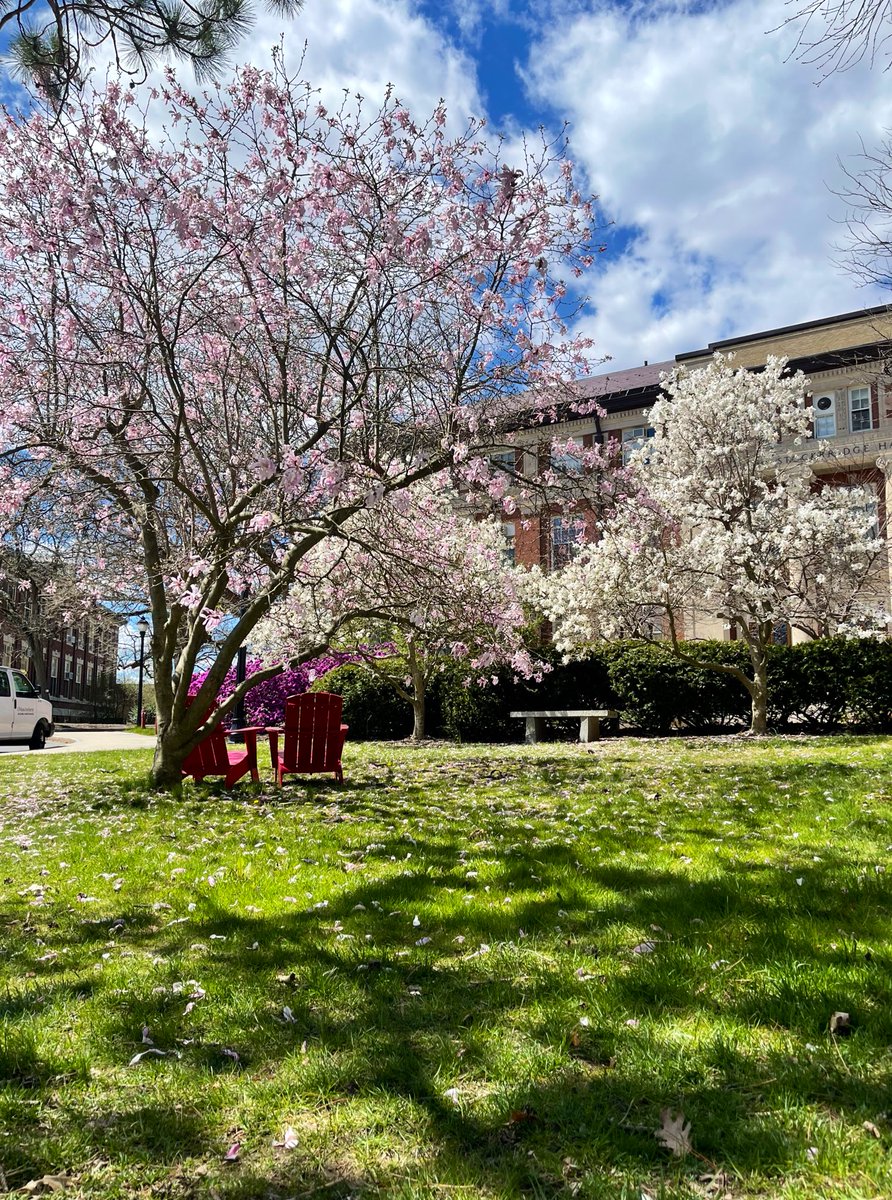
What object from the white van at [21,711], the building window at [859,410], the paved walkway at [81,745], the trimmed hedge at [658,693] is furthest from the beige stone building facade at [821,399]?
the white van at [21,711]

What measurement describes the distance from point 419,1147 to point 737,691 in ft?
53.5

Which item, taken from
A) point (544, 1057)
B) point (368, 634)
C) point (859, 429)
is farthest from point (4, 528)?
point (859, 429)

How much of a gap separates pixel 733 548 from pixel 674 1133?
15017mm

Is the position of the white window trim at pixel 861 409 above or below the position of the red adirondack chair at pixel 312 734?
above

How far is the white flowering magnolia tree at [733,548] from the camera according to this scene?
16.1 meters

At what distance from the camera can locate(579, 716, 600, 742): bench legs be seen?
659 inches

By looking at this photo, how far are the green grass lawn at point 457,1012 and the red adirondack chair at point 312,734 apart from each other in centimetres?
345

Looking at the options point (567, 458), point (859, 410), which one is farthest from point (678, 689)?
point (859, 410)

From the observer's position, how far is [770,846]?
16.8 feet

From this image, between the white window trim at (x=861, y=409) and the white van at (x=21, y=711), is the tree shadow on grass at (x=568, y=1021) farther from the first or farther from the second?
the white window trim at (x=861, y=409)

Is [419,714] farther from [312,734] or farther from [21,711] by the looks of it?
[21,711]

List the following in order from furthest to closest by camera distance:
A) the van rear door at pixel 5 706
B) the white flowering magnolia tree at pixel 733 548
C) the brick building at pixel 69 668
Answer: the brick building at pixel 69 668 → the van rear door at pixel 5 706 → the white flowering magnolia tree at pixel 733 548

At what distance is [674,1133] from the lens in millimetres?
2082

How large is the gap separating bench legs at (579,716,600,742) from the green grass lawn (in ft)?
35.1
